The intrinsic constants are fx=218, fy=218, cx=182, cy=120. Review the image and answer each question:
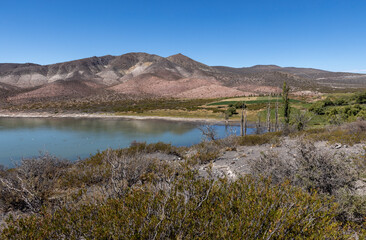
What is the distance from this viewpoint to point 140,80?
121 metres

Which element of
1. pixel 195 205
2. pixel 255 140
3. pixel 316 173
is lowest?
pixel 255 140

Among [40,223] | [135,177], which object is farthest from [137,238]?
[135,177]

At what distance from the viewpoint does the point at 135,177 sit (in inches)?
247

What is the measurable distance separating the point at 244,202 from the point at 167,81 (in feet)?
396

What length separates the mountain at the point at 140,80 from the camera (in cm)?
9531

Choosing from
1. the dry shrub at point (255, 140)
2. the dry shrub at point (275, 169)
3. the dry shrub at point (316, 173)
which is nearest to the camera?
the dry shrub at point (316, 173)

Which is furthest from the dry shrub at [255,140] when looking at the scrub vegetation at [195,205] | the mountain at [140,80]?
the mountain at [140,80]

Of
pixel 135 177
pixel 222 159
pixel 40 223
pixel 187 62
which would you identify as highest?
pixel 187 62

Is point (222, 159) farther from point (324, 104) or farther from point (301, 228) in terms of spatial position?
point (324, 104)

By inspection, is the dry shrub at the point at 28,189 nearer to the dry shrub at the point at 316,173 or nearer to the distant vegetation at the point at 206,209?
the distant vegetation at the point at 206,209

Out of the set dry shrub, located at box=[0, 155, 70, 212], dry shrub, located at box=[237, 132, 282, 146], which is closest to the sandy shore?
dry shrub, located at box=[237, 132, 282, 146]

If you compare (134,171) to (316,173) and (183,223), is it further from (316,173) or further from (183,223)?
(316,173)

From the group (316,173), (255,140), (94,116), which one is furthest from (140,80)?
(316,173)

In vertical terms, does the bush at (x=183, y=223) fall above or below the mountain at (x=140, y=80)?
below
